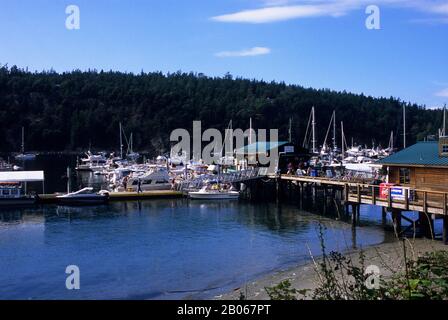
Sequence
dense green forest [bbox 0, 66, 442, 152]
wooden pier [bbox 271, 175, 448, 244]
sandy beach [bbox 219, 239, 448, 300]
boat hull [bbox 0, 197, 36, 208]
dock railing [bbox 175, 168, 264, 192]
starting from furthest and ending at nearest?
dense green forest [bbox 0, 66, 442, 152]
dock railing [bbox 175, 168, 264, 192]
boat hull [bbox 0, 197, 36, 208]
wooden pier [bbox 271, 175, 448, 244]
sandy beach [bbox 219, 239, 448, 300]

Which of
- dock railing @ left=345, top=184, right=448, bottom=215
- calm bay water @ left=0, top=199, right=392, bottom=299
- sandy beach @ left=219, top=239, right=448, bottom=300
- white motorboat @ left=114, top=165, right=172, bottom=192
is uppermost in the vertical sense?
dock railing @ left=345, top=184, right=448, bottom=215

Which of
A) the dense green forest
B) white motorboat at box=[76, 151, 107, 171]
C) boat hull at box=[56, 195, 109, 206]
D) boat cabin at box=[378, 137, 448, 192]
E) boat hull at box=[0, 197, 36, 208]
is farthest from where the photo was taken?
the dense green forest

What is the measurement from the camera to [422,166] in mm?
31453

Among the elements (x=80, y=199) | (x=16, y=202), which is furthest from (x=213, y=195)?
(x=16, y=202)

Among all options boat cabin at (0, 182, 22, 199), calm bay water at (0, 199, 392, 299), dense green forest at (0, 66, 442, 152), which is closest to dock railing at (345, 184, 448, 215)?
calm bay water at (0, 199, 392, 299)

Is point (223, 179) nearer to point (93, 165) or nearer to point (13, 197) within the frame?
point (13, 197)

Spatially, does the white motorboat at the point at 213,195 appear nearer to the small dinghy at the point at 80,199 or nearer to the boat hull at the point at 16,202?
the small dinghy at the point at 80,199

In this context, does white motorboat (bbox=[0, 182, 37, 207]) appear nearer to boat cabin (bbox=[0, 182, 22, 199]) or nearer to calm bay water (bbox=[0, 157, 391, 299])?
boat cabin (bbox=[0, 182, 22, 199])

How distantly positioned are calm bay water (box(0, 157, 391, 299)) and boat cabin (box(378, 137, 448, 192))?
3941mm

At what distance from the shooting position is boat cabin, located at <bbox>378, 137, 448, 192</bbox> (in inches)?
1203

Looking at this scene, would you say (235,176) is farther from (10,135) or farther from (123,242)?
(10,135)

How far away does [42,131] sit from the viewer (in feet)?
593

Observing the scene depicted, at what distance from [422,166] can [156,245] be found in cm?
1636

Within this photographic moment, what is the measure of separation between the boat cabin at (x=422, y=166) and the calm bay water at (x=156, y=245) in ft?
12.9
